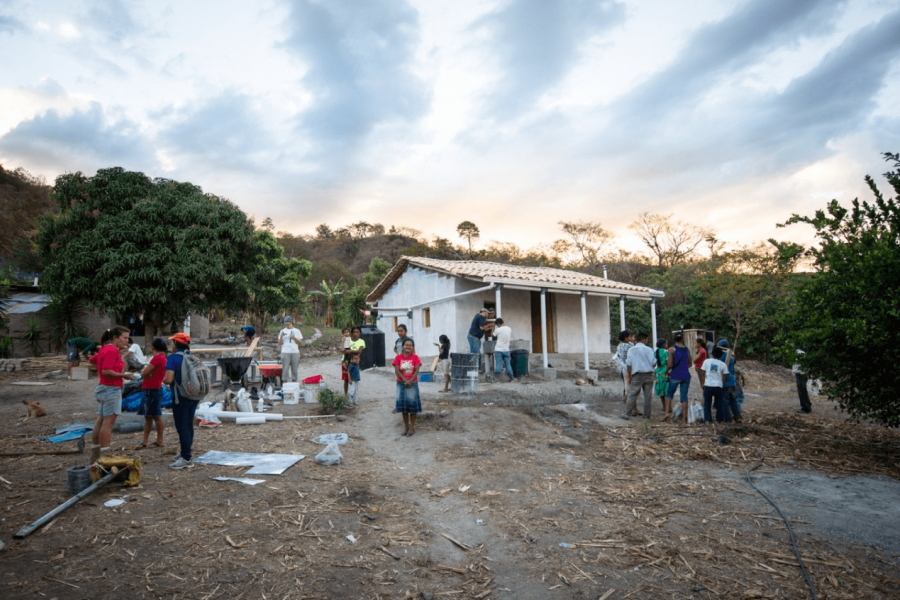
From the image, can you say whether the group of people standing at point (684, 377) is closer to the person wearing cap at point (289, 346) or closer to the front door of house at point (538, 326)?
the person wearing cap at point (289, 346)

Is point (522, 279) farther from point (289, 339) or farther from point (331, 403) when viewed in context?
point (331, 403)

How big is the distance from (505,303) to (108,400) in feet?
39.4

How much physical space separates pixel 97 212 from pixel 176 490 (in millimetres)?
17165

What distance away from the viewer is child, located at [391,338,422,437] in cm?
749

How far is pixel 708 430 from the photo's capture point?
25.3 feet

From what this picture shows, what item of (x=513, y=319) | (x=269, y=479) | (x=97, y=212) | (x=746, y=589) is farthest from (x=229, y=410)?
(x=97, y=212)

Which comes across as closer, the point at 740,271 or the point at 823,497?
the point at 823,497

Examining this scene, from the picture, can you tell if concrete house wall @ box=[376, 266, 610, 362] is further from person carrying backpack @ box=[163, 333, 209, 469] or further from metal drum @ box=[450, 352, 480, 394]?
person carrying backpack @ box=[163, 333, 209, 469]

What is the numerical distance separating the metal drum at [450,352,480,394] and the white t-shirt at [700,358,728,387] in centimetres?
456

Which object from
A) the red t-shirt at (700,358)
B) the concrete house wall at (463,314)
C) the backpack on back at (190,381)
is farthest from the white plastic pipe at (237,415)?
the red t-shirt at (700,358)

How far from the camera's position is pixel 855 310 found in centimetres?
566

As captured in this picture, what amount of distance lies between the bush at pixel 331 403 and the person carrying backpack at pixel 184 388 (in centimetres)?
330

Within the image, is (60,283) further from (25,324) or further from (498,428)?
(498,428)

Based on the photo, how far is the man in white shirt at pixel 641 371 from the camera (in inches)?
350
